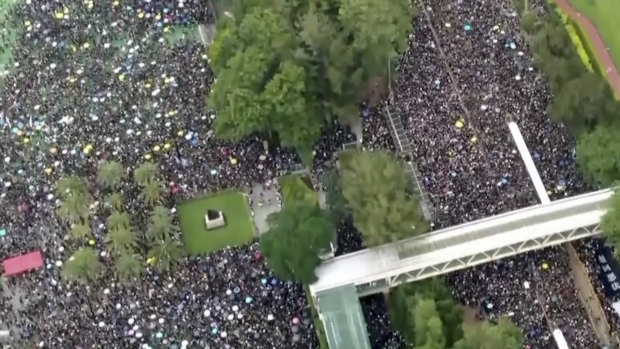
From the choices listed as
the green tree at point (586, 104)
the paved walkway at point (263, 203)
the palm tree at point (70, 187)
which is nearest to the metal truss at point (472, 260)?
the green tree at point (586, 104)

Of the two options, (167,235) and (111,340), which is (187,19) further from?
(111,340)

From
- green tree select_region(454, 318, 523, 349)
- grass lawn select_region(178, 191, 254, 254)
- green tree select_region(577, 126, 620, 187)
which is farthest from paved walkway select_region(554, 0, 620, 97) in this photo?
grass lawn select_region(178, 191, 254, 254)

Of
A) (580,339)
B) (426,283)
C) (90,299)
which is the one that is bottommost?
(580,339)

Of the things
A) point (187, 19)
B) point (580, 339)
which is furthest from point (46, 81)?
point (580, 339)

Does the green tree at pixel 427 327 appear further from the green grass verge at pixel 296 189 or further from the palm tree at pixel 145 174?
the palm tree at pixel 145 174

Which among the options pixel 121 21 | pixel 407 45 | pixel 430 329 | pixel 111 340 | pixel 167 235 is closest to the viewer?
pixel 430 329

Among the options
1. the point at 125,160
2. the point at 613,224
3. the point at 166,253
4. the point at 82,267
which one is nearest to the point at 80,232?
the point at 82,267

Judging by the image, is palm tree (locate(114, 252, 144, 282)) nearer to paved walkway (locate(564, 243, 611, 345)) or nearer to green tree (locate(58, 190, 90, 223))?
green tree (locate(58, 190, 90, 223))
